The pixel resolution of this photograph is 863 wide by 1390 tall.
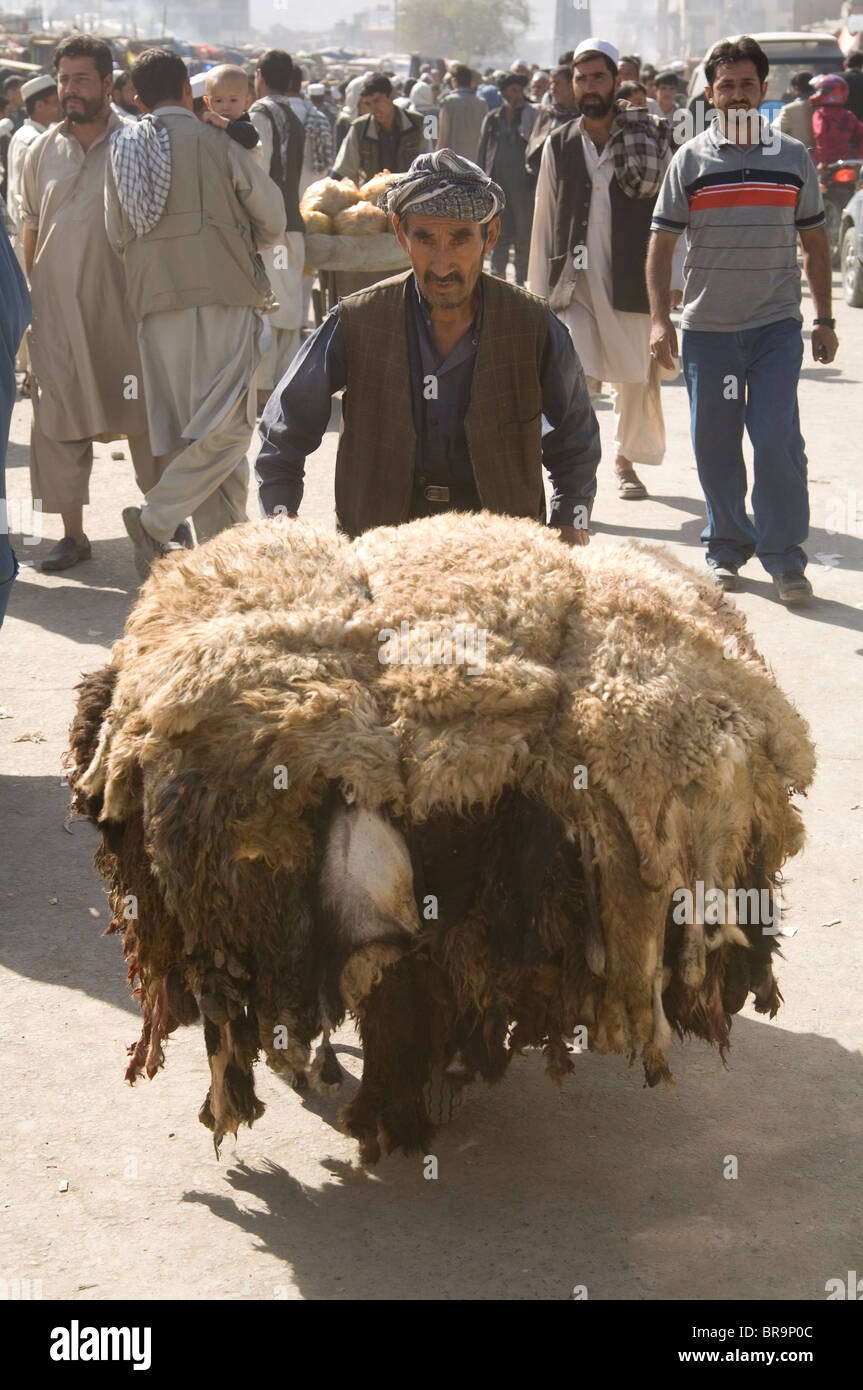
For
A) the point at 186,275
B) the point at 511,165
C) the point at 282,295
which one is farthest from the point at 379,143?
the point at 186,275

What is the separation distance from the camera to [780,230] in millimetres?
6492

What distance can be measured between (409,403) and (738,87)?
10.2 ft

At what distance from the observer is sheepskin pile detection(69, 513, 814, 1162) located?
2670 millimetres

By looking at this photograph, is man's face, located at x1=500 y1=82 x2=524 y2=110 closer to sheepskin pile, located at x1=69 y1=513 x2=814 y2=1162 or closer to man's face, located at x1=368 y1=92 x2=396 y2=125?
man's face, located at x1=368 y1=92 x2=396 y2=125

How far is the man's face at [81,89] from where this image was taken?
6.73m

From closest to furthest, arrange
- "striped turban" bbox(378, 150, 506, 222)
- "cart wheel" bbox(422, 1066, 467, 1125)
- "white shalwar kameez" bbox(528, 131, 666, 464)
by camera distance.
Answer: "cart wheel" bbox(422, 1066, 467, 1125) < "striped turban" bbox(378, 150, 506, 222) < "white shalwar kameez" bbox(528, 131, 666, 464)

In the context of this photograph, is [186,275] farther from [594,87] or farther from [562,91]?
[562,91]

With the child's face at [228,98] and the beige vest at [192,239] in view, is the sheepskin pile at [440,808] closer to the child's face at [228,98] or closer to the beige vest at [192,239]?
the beige vest at [192,239]

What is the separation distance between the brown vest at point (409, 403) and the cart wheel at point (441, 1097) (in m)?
1.67

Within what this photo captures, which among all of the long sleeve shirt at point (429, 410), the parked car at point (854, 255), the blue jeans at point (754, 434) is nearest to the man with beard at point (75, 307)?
the blue jeans at point (754, 434)

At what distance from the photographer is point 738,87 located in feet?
20.6

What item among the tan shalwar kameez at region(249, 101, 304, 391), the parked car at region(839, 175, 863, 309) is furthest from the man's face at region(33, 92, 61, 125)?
the parked car at region(839, 175, 863, 309)

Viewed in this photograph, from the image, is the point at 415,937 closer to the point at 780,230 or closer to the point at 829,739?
the point at 829,739

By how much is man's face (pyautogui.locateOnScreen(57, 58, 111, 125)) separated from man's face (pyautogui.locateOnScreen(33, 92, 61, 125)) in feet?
13.6
